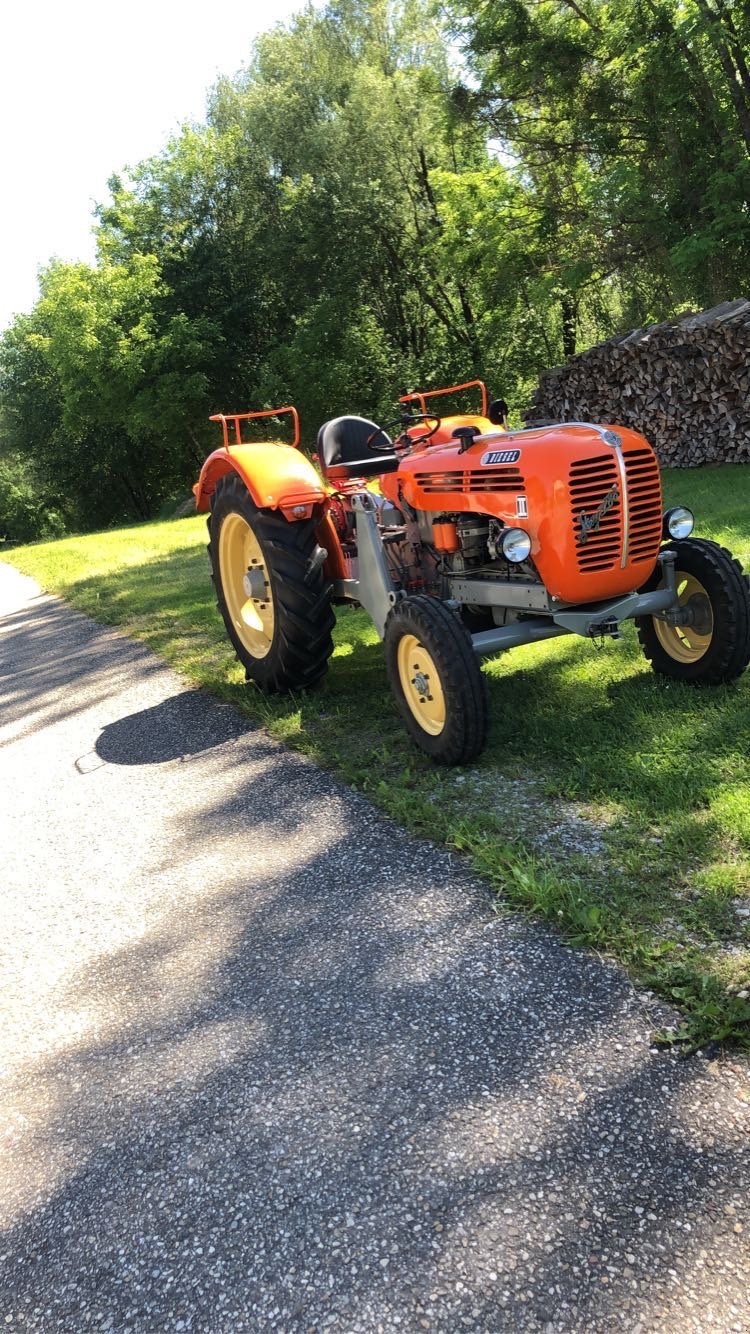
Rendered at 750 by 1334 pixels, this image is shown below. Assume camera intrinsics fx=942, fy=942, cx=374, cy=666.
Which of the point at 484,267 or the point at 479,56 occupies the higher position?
the point at 479,56

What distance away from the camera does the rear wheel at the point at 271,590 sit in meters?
4.72

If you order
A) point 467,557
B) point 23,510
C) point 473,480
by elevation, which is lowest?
point 23,510

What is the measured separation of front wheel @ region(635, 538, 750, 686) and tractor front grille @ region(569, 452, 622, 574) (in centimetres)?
57

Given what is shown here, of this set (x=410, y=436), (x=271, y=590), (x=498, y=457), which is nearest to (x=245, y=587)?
(x=271, y=590)

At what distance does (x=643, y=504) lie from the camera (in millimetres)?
3670

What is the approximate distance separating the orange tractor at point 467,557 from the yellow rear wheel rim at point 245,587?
0.09 feet

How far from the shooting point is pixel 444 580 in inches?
172

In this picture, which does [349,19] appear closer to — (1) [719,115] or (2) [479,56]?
(2) [479,56]

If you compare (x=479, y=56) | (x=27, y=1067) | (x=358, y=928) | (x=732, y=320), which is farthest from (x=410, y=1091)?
(x=479, y=56)

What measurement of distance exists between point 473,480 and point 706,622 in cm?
118

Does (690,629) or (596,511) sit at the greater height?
(596,511)

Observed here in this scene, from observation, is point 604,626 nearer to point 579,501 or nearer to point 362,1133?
point 579,501

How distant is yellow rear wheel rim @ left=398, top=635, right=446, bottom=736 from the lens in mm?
3844

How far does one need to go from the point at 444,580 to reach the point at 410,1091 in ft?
8.57
